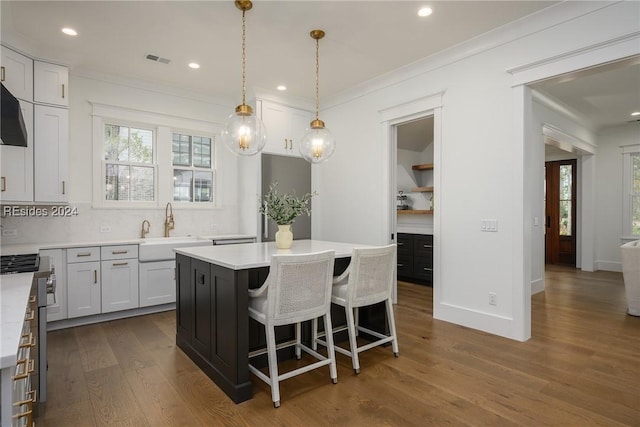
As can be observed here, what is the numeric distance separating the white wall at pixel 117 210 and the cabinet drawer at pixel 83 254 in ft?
1.83

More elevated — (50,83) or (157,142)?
(50,83)

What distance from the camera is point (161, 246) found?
14.1ft

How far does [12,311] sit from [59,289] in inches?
116

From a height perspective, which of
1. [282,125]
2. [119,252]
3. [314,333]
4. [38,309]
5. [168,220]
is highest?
[282,125]

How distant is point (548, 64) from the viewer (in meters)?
3.12

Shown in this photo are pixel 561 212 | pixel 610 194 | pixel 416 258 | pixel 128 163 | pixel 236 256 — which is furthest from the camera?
pixel 561 212

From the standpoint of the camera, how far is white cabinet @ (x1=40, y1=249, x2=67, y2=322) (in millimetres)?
3635

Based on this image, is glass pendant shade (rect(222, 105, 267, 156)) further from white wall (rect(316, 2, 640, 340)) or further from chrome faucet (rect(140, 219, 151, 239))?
chrome faucet (rect(140, 219, 151, 239))

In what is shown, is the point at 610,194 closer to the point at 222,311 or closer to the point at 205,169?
the point at 205,169

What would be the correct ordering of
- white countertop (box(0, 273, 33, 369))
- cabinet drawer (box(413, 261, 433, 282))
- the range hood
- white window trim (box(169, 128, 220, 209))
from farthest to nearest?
1. cabinet drawer (box(413, 261, 433, 282))
2. white window trim (box(169, 128, 220, 209))
3. the range hood
4. white countertop (box(0, 273, 33, 369))

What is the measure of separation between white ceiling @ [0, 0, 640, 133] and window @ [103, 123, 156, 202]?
0.71 metres

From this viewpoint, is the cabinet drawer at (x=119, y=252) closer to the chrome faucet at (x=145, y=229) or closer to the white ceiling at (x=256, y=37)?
the chrome faucet at (x=145, y=229)

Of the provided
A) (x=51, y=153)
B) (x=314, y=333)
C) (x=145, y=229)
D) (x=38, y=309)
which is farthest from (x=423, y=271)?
(x=51, y=153)

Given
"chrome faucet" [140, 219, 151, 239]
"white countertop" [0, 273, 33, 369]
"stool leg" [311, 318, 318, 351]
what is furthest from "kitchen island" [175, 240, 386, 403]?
"chrome faucet" [140, 219, 151, 239]
